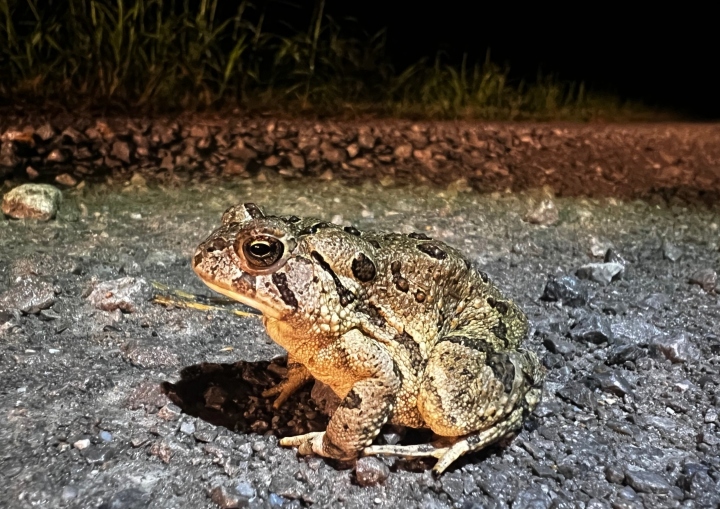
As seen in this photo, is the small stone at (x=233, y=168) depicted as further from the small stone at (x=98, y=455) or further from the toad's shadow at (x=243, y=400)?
the small stone at (x=98, y=455)

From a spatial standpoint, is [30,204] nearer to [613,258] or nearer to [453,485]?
[453,485]

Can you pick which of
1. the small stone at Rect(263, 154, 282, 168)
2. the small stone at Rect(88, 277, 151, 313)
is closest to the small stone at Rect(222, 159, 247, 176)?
the small stone at Rect(263, 154, 282, 168)

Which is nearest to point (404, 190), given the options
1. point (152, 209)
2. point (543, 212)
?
point (543, 212)

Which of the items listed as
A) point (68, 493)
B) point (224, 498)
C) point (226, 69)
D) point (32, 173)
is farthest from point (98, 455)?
point (226, 69)

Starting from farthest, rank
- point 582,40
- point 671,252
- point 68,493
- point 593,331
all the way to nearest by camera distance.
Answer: point 582,40
point 671,252
point 593,331
point 68,493

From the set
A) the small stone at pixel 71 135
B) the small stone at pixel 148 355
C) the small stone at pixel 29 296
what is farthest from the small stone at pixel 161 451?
the small stone at pixel 71 135

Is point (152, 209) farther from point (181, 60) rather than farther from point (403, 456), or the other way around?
point (403, 456)

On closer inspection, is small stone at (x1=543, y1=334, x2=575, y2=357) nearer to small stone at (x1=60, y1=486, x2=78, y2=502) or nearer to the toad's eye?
the toad's eye
